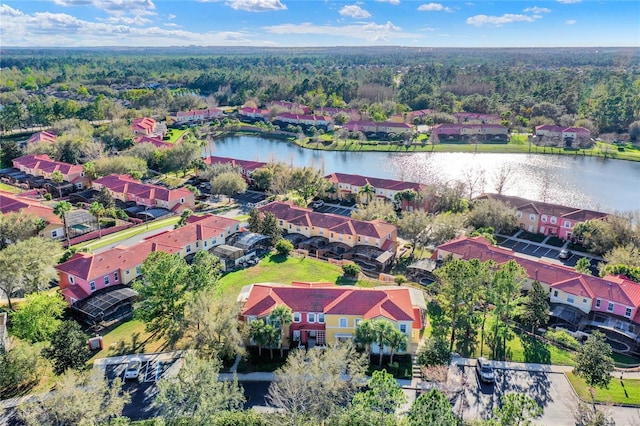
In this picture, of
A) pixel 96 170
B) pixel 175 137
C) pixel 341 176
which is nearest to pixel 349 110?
pixel 175 137

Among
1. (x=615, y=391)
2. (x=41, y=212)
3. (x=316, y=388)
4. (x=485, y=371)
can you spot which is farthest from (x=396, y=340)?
(x=41, y=212)

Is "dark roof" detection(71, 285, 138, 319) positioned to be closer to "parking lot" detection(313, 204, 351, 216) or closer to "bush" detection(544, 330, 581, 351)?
"parking lot" detection(313, 204, 351, 216)

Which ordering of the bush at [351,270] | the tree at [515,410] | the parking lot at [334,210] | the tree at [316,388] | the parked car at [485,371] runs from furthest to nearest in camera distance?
the parking lot at [334,210] < the bush at [351,270] < the parked car at [485,371] < the tree at [316,388] < the tree at [515,410]

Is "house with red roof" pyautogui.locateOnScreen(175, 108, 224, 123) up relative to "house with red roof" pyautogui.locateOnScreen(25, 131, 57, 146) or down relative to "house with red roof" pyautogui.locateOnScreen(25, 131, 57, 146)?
up

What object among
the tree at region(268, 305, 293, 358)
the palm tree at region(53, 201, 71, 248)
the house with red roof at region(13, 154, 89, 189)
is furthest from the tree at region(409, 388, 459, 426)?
the house with red roof at region(13, 154, 89, 189)

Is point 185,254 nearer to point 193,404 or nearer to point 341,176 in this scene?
point 193,404

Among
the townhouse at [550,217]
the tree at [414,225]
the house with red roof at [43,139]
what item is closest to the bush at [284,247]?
the tree at [414,225]

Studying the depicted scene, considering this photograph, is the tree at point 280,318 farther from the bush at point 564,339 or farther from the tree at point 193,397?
the bush at point 564,339
